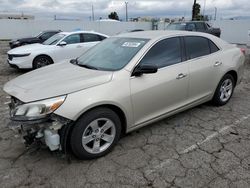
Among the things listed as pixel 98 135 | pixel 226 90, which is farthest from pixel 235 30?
pixel 98 135

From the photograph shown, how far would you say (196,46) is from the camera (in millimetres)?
4219

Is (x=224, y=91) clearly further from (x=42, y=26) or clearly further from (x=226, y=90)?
(x=42, y=26)

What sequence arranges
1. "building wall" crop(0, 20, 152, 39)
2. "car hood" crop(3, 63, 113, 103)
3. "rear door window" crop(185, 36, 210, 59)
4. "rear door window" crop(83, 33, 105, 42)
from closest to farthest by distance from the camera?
"car hood" crop(3, 63, 113, 103) < "rear door window" crop(185, 36, 210, 59) < "rear door window" crop(83, 33, 105, 42) < "building wall" crop(0, 20, 152, 39)

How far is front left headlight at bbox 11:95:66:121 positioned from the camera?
270 cm

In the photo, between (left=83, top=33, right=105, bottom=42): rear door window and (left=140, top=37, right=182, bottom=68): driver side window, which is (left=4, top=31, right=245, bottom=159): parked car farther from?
(left=83, top=33, right=105, bottom=42): rear door window

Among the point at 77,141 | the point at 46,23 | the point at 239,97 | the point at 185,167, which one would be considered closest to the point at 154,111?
the point at 185,167

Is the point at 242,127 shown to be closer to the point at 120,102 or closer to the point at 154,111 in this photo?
the point at 154,111

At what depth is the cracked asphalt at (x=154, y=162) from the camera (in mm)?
2732

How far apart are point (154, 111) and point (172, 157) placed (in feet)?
2.39

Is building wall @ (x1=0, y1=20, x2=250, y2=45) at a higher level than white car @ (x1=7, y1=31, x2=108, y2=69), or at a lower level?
higher

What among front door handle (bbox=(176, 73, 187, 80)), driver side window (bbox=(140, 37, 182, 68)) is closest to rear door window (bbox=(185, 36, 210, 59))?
driver side window (bbox=(140, 37, 182, 68))

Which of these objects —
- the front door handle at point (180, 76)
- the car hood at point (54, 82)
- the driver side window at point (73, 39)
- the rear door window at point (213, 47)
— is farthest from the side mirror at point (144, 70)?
the driver side window at point (73, 39)

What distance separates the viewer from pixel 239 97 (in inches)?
218

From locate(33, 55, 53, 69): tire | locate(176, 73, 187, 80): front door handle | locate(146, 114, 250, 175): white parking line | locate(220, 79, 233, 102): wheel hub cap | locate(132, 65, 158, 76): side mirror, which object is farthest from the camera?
locate(33, 55, 53, 69): tire
